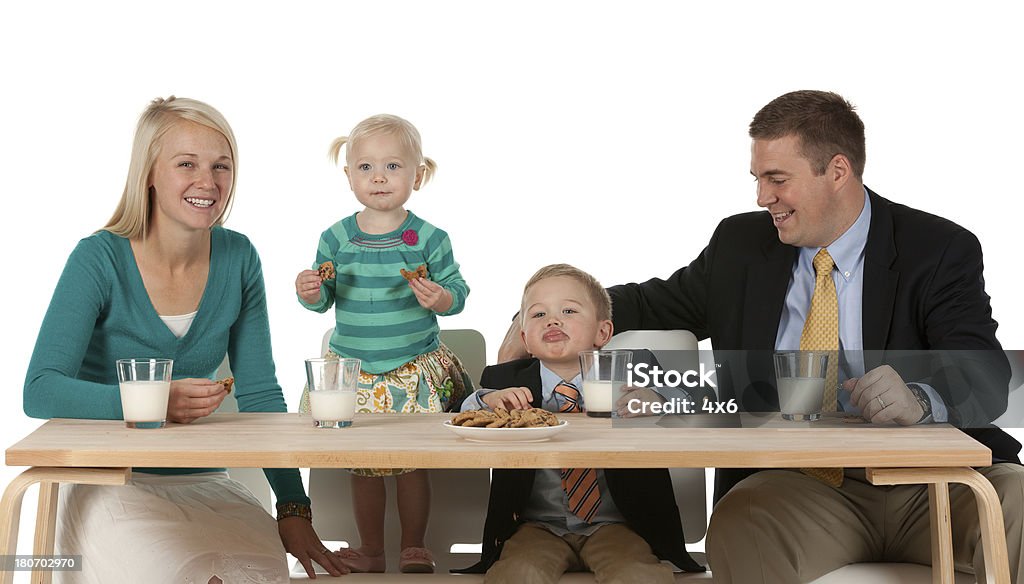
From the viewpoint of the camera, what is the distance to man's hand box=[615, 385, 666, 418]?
258 centimetres

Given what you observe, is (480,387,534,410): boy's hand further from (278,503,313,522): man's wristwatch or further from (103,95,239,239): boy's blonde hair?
(103,95,239,239): boy's blonde hair

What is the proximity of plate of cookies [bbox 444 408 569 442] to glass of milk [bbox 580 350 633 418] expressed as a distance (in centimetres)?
23

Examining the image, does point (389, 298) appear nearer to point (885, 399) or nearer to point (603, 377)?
point (603, 377)

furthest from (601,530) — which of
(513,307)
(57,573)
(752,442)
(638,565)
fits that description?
(513,307)

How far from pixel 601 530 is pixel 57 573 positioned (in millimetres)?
1218

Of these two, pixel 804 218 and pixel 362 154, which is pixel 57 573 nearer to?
pixel 362 154

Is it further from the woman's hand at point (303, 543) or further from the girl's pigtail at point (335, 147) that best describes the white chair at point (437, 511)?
the girl's pigtail at point (335, 147)

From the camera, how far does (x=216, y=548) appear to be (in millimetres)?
2625

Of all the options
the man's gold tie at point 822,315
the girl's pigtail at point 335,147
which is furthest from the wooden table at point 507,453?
the girl's pigtail at point 335,147

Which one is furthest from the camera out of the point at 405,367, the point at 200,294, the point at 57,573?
the point at 405,367

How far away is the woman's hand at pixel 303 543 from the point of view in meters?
2.96

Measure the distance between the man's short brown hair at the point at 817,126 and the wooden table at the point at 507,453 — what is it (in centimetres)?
104

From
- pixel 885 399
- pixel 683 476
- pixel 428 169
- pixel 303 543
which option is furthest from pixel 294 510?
pixel 885 399

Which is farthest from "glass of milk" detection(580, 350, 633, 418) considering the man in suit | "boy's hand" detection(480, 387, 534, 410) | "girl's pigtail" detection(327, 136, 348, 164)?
"girl's pigtail" detection(327, 136, 348, 164)
